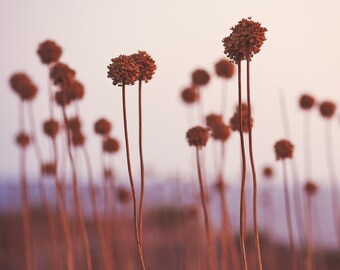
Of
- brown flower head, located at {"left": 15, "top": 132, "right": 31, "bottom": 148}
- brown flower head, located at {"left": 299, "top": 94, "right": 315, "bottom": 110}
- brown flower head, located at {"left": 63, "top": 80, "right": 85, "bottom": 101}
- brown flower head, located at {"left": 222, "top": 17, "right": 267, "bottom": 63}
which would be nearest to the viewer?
brown flower head, located at {"left": 222, "top": 17, "right": 267, "bottom": 63}

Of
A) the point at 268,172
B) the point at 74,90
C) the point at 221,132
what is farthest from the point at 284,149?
the point at 268,172

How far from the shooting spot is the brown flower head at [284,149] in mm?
1525

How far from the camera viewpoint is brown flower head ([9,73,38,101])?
1.95 m

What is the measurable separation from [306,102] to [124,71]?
1334 millimetres

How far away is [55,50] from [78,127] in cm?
30

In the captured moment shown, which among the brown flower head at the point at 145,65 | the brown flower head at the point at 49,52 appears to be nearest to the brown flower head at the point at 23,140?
the brown flower head at the point at 49,52

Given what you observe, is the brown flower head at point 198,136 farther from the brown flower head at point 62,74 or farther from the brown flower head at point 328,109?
the brown flower head at point 328,109

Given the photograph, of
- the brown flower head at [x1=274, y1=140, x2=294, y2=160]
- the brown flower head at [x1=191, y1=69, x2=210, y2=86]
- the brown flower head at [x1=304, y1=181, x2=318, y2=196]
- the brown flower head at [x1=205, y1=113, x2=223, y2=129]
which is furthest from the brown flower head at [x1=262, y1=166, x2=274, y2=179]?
the brown flower head at [x1=274, y1=140, x2=294, y2=160]

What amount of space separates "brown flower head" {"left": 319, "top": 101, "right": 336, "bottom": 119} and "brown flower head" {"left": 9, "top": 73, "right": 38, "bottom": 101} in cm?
143

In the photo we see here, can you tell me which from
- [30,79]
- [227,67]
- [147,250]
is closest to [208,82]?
[227,67]

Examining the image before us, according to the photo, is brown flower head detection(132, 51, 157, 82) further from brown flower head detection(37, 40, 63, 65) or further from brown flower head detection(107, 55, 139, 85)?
brown flower head detection(37, 40, 63, 65)

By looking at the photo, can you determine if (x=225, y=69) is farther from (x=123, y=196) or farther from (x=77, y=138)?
(x=123, y=196)

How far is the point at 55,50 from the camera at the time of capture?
65.5 inches

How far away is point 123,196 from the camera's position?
305 centimetres
